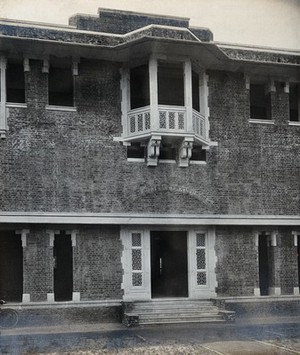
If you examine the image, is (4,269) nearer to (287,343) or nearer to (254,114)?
(287,343)

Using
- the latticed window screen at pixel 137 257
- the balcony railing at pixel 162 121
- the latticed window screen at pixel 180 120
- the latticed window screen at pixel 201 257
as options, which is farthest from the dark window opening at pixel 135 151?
the latticed window screen at pixel 201 257

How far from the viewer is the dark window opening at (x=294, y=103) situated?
17.9 m

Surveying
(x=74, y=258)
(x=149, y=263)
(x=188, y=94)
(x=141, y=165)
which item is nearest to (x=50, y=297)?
(x=74, y=258)

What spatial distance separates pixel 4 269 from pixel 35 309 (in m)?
1.21

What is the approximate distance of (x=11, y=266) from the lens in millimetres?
15531

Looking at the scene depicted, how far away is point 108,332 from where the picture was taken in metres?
14.9

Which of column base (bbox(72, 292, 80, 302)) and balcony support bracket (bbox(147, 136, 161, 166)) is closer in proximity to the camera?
column base (bbox(72, 292, 80, 302))

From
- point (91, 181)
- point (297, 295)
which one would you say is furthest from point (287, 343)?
point (91, 181)

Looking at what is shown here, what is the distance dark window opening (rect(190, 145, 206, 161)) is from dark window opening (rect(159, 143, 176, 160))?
21.4 inches

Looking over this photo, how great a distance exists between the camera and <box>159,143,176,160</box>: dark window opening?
16453 millimetres

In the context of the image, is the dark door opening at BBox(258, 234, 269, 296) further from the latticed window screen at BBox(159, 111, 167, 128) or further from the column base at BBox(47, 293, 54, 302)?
the column base at BBox(47, 293, 54, 302)

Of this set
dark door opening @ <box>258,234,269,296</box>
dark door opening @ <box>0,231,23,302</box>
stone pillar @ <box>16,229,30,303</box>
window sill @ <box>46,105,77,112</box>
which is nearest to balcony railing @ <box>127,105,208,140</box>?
window sill @ <box>46,105,77,112</box>

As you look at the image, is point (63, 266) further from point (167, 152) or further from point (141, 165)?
point (167, 152)

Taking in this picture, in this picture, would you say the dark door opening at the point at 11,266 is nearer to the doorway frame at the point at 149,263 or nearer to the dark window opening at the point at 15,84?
the doorway frame at the point at 149,263
